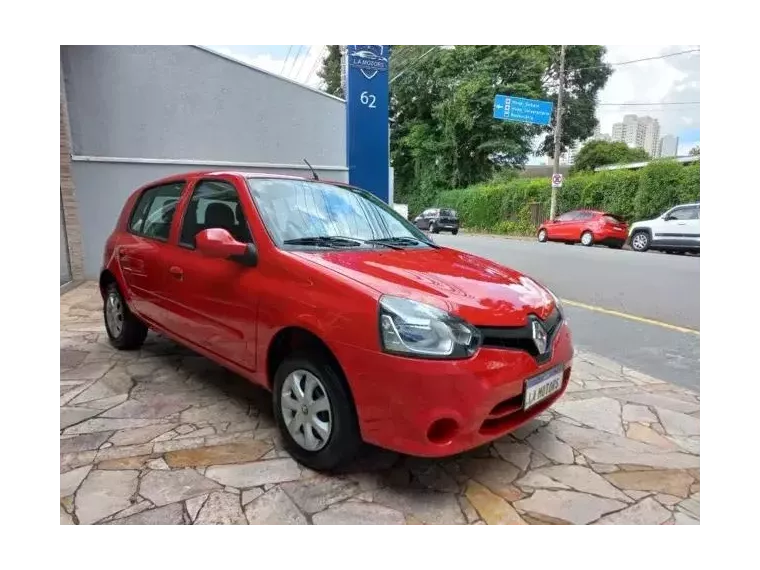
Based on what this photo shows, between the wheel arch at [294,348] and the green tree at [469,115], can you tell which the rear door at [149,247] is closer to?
the wheel arch at [294,348]

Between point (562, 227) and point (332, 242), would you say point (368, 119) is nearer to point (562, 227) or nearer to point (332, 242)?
point (332, 242)

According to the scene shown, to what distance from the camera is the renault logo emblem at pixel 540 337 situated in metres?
2.29

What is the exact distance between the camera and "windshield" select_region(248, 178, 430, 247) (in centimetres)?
279

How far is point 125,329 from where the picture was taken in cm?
428

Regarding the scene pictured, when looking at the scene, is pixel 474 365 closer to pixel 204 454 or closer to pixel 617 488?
pixel 617 488

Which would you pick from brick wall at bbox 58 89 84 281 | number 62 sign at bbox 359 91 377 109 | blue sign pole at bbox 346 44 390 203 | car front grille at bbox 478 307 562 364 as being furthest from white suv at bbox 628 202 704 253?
brick wall at bbox 58 89 84 281

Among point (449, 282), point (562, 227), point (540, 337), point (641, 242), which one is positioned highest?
point (562, 227)

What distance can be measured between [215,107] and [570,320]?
640cm

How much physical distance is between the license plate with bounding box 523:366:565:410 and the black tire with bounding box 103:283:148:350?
3.35 meters

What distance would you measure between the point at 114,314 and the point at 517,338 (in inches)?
150

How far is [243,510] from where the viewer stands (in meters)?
2.16

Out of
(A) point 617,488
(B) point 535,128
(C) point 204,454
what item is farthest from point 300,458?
(B) point 535,128

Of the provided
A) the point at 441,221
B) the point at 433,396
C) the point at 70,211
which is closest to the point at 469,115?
the point at 441,221

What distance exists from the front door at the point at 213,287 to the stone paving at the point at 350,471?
1.67ft
